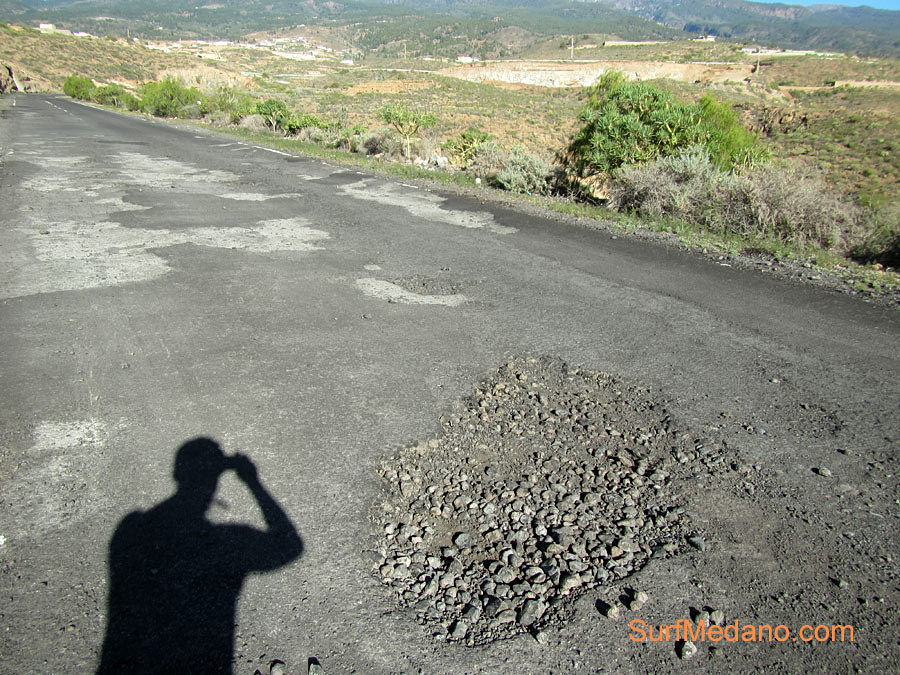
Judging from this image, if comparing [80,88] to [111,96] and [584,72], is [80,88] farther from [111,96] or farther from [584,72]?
[584,72]

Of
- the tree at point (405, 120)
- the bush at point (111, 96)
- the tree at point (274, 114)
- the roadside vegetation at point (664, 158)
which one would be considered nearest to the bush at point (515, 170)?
the roadside vegetation at point (664, 158)

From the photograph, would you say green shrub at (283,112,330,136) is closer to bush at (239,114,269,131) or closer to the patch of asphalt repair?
bush at (239,114,269,131)

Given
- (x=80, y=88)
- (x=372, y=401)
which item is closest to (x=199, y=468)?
(x=372, y=401)

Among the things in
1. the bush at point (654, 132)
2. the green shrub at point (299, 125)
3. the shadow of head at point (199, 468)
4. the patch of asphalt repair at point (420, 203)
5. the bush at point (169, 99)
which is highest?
the bush at point (654, 132)

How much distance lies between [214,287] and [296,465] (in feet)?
10.9

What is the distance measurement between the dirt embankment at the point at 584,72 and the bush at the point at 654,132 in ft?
242

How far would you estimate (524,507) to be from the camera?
2822mm

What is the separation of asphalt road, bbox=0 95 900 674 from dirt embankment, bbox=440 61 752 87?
266ft

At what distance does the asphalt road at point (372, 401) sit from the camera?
221 cm

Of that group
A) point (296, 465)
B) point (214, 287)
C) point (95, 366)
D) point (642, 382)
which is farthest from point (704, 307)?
point (95, 366)

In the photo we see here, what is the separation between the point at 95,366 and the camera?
4223 mm

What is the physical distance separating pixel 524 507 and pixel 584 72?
95.4 meters

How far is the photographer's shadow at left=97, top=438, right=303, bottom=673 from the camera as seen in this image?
2084 mm

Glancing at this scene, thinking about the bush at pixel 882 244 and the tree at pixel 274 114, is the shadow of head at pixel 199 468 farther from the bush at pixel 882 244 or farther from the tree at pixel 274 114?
the tree at pixel 274 114
